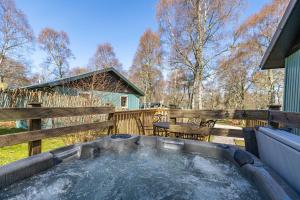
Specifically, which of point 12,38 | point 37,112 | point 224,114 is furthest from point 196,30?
point 12,38

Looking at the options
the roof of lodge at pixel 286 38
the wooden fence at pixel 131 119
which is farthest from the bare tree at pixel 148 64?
the roof of lodge at pixel 286 38

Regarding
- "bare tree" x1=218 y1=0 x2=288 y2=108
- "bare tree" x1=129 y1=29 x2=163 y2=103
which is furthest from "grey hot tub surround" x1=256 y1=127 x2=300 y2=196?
"bare tree" x1=129 y1=29 x2=163 y2=103

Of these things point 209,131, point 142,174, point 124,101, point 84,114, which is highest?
point 124,101

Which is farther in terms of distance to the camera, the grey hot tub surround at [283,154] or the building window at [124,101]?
the building window at [124,101]

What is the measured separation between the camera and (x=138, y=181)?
Answer: 229 centimetres

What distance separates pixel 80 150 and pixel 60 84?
6.59 m

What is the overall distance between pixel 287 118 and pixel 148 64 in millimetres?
18340

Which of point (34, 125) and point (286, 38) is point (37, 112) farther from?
point (286, 38)

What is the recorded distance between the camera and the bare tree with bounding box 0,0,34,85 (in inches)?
548

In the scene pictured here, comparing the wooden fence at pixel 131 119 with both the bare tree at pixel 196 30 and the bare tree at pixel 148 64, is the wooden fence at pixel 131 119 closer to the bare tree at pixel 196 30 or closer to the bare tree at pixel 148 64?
the bare tree at pixel 196 30

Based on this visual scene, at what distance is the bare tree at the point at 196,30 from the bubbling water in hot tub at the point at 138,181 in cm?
843

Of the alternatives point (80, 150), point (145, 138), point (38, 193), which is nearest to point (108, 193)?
point (38, 193)

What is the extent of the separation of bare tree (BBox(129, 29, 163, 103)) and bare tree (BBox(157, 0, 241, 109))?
721 centimetres

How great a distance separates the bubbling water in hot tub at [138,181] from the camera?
6.22 feet
